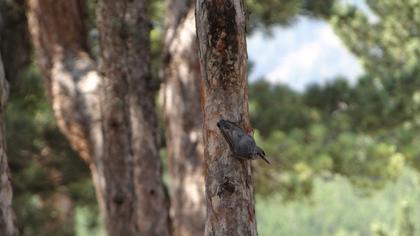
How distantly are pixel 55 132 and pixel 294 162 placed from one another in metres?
2.44

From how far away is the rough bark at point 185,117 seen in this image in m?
5.97

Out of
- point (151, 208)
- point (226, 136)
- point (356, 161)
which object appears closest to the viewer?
point (226, 136)

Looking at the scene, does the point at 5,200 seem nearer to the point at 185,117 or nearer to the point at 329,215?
the point at 185,117

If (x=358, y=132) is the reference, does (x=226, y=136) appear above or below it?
below

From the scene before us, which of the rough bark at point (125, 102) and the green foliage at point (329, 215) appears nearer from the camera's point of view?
the rough bark at point (125, 102)

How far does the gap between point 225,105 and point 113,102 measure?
228cm

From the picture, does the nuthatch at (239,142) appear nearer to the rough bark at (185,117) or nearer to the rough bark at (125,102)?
the rough bark at (125,102)

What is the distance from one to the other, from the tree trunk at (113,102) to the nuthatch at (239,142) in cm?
226

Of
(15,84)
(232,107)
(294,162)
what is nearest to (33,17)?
(15,84)

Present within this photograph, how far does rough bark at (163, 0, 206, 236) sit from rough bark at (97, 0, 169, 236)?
2.19 ft

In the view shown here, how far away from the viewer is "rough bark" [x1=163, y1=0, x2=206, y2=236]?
5969 millimetres

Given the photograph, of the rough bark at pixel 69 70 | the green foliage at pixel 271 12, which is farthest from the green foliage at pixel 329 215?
the rough bark at pixel 69 70

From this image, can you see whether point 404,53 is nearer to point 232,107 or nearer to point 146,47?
point 146,47

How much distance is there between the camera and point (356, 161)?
26.5ft
